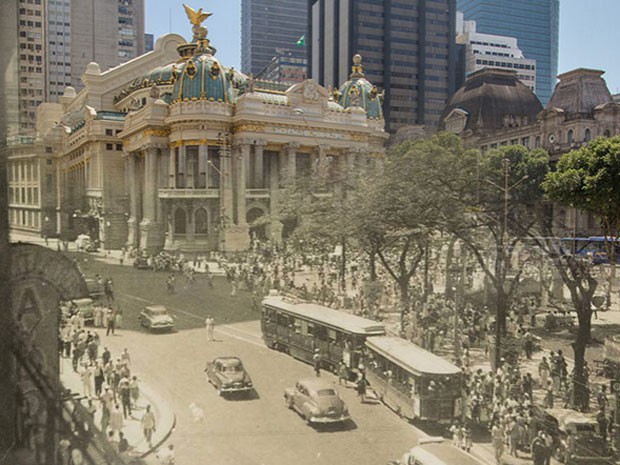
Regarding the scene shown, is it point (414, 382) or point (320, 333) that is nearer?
point (414, 382)

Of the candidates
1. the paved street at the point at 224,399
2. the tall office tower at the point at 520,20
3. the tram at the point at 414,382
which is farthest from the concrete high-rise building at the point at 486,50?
the paved street at the point at 224,399

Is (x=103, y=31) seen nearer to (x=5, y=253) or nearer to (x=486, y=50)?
(x=5, y=253)

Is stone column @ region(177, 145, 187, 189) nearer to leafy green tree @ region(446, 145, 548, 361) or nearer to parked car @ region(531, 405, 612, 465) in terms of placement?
leafy green tree @ region(446, 145, 548, 361)

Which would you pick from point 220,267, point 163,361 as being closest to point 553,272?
point 220,267

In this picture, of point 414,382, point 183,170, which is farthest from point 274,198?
point 414,382

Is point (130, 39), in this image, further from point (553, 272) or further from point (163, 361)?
point (553, 272)

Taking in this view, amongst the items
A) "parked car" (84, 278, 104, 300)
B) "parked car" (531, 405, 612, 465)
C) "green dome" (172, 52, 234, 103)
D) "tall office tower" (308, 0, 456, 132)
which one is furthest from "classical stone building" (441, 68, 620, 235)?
"parked car" (84, 278, 104, 300)
